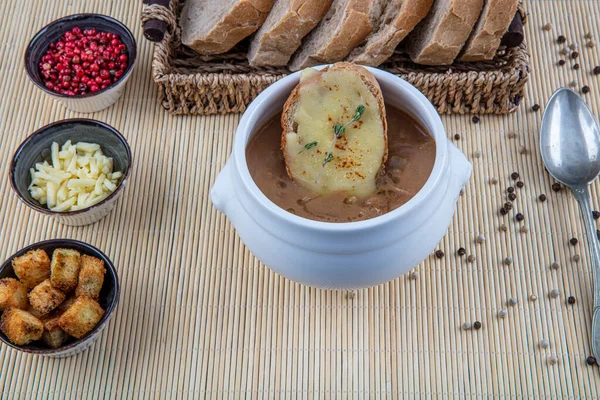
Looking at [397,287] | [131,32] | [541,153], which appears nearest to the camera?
[397,287]

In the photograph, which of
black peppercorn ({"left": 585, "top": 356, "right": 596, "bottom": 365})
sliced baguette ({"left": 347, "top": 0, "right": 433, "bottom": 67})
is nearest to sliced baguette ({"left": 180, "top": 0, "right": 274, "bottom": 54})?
sliced baguette ({"left": 347, "top": 0, "right": 433, "bottom": 67})

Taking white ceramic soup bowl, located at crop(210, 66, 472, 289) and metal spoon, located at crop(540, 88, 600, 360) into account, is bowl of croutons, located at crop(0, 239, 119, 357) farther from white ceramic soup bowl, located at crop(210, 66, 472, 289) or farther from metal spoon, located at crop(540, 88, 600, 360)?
metal spoon, located at crop(540, 88, 600, 360)

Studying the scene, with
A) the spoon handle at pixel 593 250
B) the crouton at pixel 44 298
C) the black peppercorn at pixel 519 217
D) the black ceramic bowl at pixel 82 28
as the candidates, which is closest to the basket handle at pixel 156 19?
the black ceramic bowl at pixel 82 28

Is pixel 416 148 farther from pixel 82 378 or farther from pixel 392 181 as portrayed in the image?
pixel 82 378

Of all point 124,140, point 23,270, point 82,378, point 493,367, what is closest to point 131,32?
point 124,140

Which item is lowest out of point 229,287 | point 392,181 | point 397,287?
point 229,287

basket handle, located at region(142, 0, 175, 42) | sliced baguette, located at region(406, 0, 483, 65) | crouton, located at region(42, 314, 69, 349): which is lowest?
crouton, located at region(42, 314, 69, 349)
